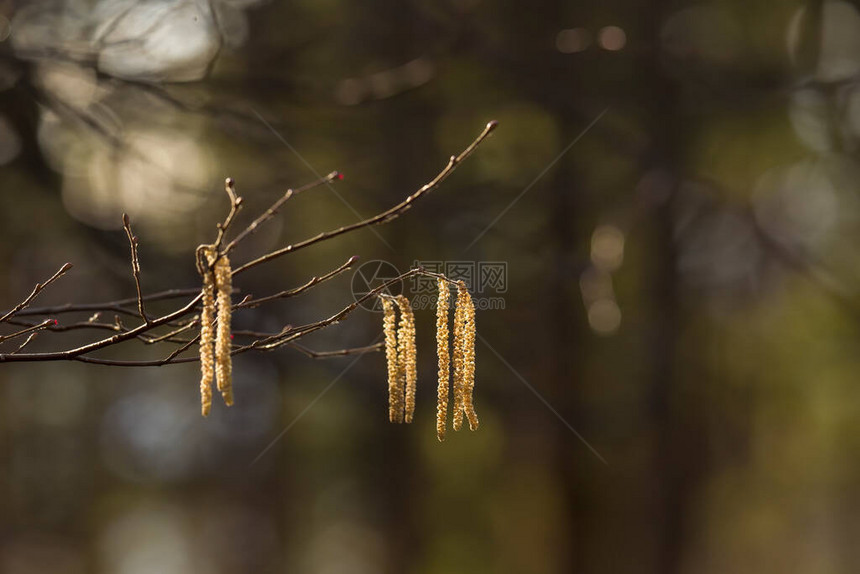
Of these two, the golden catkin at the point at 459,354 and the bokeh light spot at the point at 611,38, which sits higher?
the bokeh light spot at the point at 611,38

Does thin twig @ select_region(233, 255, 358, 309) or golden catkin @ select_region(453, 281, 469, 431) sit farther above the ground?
thin twig @ select_region(233, 255, 358, 309)

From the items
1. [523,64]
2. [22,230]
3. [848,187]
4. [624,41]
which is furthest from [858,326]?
[22,230]

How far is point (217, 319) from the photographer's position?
47 cm

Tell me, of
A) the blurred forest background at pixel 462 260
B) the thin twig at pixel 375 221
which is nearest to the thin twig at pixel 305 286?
the thin twig at pixel 375 221

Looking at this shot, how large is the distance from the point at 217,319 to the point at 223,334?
0.09 feet

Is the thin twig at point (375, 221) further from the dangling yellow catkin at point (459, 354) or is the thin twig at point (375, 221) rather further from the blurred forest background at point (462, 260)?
the blurred forest background at point (462, 260)

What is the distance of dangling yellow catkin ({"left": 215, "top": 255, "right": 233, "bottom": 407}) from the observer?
0.43m

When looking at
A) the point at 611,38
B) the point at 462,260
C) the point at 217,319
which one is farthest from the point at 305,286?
the point at 611,38

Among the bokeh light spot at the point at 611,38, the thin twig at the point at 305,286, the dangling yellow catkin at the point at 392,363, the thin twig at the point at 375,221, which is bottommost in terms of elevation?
the dangling yellow catkin at the point at 392,363

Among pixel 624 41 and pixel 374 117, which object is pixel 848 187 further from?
pixel 374 117

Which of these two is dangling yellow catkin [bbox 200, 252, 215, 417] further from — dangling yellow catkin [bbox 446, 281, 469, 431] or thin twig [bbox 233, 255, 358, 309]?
dangling yellow catkin [bbox 446, 281, 469, 431]

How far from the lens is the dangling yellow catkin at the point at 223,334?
43 cm

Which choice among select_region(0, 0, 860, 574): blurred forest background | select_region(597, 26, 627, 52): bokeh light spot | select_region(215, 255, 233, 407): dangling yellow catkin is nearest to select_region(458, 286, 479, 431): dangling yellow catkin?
select_region(215, 255, 233, 407): dangling yellow catkin

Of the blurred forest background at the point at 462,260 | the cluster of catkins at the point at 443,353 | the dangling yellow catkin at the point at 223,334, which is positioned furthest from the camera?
the blurred forest background at the point at 462,260
